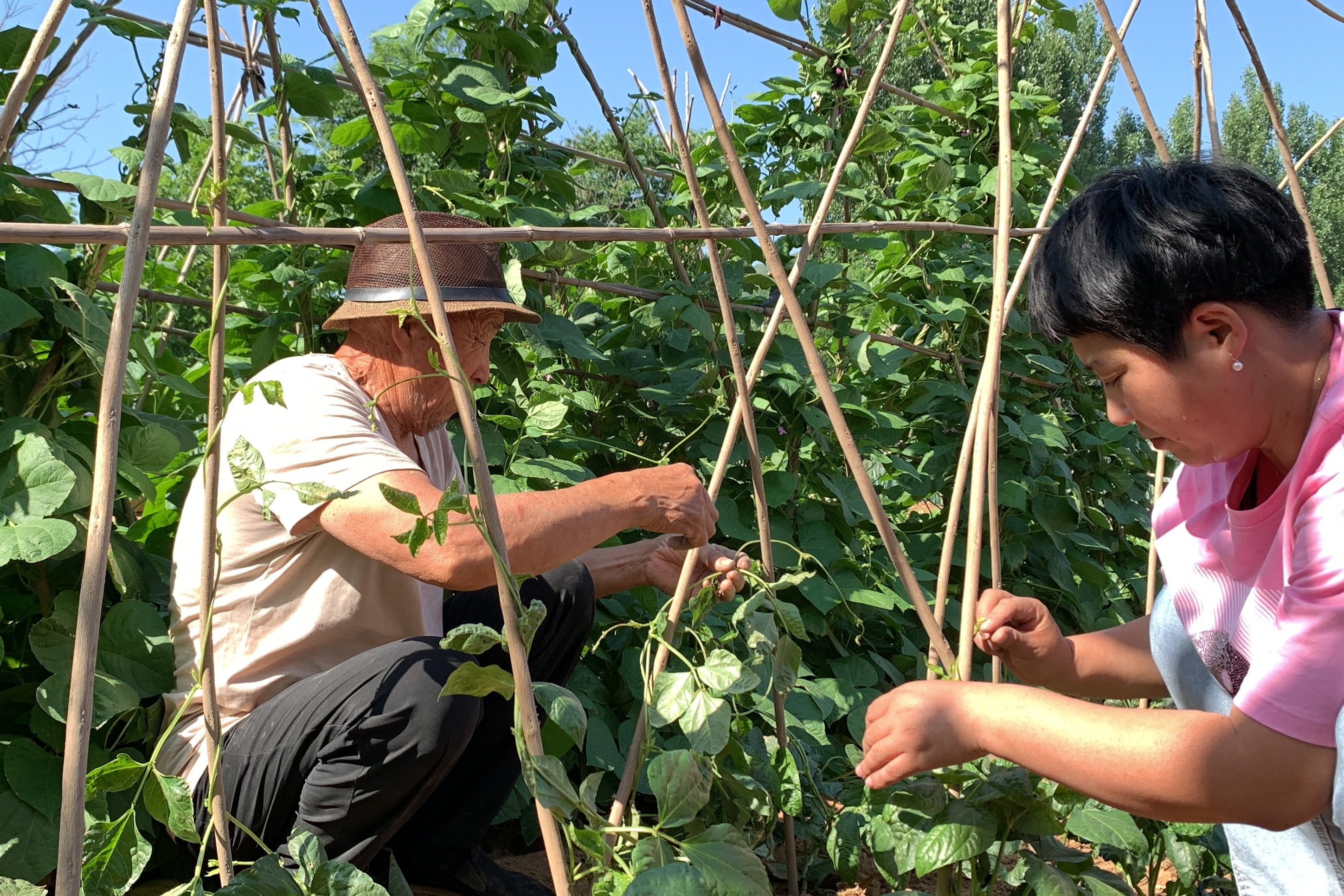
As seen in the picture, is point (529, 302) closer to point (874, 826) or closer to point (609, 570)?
point (609, 570)

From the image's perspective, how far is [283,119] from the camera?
211 centimetres

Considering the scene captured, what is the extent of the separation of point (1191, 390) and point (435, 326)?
31.5 inches

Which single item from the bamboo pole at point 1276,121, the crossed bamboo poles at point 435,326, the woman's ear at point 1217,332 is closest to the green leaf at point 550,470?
the crossed bamboo poles at point 435,326

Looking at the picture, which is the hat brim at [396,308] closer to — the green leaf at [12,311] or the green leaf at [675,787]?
the green leaf at [12,311]

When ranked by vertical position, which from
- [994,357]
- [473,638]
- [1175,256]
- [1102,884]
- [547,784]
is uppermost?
[1175,256]

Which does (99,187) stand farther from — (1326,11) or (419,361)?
(1326,11)

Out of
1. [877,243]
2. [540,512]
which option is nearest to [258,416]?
[540,512]

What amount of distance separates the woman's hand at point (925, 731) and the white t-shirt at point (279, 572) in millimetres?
705

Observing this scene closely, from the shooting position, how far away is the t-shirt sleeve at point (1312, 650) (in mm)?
1024

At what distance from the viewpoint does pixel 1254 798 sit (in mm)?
1048

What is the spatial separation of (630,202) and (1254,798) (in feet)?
8.87

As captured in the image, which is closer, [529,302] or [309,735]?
[309,735]

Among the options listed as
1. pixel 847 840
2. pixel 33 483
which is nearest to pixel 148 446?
pixel 33 483

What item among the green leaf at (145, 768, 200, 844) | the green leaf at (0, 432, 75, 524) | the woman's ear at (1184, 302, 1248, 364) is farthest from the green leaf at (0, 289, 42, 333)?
the woman's ear at (1184, 302, 1248, 364)
